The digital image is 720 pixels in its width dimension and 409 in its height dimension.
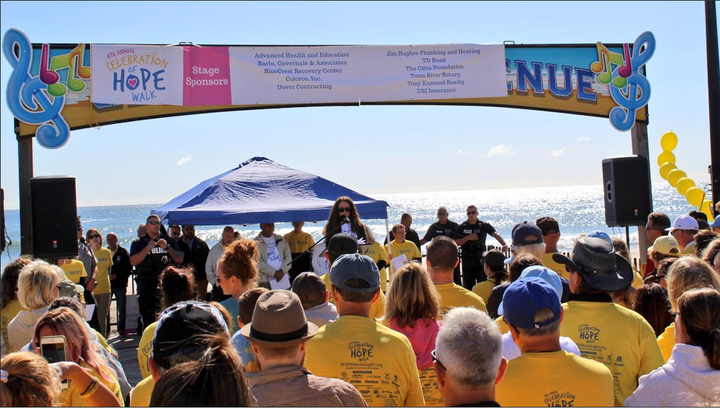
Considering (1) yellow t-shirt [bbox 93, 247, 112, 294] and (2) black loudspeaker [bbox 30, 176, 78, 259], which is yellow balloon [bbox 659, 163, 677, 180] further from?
(2) black loudspeaker [bbox 30, 176, 78, 259]

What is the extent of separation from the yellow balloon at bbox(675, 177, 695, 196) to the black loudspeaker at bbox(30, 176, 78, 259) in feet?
34.1

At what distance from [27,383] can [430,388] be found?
1.82m

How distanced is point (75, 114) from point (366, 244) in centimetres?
411

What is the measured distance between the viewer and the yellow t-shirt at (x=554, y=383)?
2.39m

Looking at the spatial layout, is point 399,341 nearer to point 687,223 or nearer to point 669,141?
point 687,223

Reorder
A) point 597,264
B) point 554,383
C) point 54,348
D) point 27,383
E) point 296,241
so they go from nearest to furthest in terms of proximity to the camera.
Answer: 1. point 27,383
2. point 554,383
3. point 54,348
4. point 597,264
5. point 296,241

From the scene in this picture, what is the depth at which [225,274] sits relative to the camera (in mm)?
4113

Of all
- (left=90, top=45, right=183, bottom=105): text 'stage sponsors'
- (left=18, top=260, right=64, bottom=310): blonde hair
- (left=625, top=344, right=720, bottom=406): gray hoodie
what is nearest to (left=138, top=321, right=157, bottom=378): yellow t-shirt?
(left=18, top=260, right=64, bottom=310): blonde hair

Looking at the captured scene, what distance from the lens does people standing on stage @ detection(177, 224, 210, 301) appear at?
30.8 feet

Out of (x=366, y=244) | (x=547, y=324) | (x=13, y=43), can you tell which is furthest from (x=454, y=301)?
(x=13, y=43)

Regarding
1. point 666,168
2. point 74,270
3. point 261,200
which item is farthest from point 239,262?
point 666,168

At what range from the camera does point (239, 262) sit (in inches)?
163

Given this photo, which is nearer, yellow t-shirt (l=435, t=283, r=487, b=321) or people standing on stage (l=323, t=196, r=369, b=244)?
yellow t-shirt (l=435, t=283, r=487, b=321)

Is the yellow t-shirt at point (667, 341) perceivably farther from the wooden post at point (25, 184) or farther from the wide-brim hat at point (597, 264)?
the wooden post at point (25, 184)
